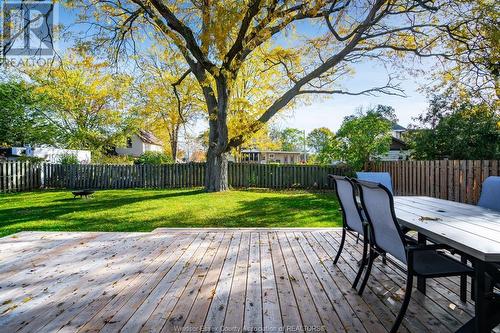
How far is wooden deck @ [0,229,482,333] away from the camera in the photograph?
2062mm

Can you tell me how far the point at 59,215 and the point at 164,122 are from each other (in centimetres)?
1405

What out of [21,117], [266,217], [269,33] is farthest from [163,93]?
[266,217]

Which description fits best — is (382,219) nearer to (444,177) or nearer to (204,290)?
(204,290)

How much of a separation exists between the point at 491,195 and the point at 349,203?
1527 mm

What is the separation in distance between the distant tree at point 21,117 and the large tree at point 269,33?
14694mm

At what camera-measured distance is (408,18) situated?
27.3 feet

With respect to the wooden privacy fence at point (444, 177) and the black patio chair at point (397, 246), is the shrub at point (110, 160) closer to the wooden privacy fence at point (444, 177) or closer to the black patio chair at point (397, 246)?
the wooden privacy fence at point (444, 177)

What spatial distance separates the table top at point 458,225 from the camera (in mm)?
1567

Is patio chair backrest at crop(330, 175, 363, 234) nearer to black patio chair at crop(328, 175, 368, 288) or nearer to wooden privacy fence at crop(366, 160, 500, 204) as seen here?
black patio chair at crop(328, 175, 368, 288)

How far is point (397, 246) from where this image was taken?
201cm

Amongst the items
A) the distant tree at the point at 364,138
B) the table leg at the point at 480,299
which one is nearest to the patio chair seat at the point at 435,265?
the table leg at the point at 480,299

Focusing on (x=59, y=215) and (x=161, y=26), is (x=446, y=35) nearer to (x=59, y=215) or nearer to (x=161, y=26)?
(x=161, y=26)

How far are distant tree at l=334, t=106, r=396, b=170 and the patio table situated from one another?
7.91m

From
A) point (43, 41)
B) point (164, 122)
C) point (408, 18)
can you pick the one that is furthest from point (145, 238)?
point (164, 122)
